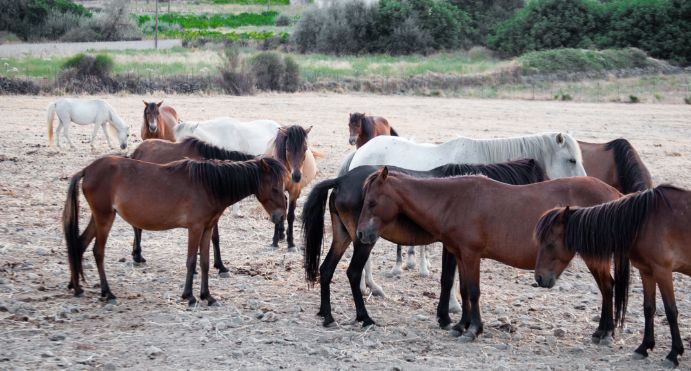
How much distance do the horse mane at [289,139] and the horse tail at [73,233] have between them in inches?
119

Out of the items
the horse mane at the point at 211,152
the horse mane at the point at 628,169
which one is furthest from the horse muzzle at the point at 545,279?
the horse mane at the point at 628,169

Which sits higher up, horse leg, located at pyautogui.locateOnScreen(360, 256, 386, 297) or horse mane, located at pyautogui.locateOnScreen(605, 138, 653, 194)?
horse mane, located at pyautogui.locateOnScreen(605, 138, 653, 194)

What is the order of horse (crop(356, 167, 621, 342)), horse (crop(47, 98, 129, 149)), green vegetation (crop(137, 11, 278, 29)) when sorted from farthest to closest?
green vegetation (crop(137, 11, 278, 29)) < horse (crop(47, 98, 129, 149)) < horse (crop(356, 167, 621, 342))

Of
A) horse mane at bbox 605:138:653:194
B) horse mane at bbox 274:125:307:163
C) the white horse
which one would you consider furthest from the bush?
the white horse

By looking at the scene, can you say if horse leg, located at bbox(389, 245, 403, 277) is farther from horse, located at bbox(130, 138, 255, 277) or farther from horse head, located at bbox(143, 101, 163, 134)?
horse head, located at bbox(143, 101, 163, 134)

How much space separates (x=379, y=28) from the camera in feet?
186

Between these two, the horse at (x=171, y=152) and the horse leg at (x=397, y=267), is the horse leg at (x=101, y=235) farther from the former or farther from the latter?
the horse leg at (x=397, y=267)

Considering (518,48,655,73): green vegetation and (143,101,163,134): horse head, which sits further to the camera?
(518,48,655,73): green vegetation

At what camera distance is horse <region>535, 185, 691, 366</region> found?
6254 mm

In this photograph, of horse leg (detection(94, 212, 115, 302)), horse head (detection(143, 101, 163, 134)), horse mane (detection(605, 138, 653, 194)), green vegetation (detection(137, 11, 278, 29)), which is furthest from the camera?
green vegetation (detection(137, 11, 278, 29))

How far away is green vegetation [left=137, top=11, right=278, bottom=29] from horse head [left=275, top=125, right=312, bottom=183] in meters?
66.0

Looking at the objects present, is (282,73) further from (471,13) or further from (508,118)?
(471,13)

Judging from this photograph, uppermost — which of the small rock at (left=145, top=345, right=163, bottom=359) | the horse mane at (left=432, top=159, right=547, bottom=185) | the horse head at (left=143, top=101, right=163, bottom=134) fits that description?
the horse mane at (left=432, top=159, right=547, bottom=185)

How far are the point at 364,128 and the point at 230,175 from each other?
21.3 feet
